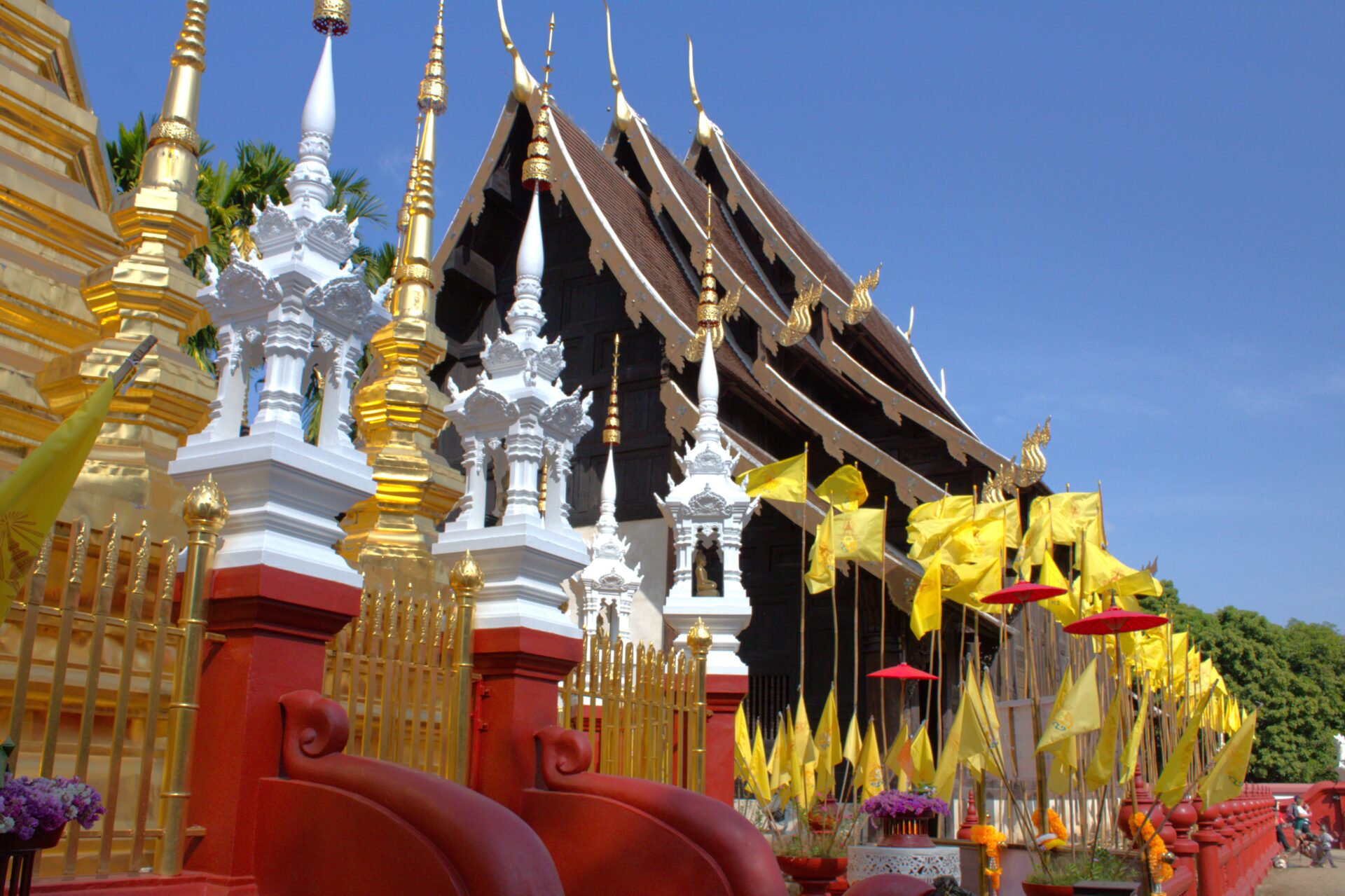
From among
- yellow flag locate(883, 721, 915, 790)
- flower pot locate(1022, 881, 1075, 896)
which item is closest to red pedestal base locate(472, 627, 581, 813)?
flower pot locate(1022, 881, 1075, 896)

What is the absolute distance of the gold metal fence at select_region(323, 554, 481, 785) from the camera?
13.3ft

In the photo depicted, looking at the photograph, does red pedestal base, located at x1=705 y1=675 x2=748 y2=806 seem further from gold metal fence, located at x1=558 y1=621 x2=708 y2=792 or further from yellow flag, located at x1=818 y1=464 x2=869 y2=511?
yellow flag, located at x1=818 y1=464 x2=869 y2=511

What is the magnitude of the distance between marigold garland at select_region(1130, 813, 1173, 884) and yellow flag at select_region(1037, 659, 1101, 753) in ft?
3.39

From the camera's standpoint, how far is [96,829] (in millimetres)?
3334

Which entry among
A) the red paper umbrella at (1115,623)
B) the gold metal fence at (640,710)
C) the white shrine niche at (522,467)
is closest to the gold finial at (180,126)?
the white shrine niche at (522,467)

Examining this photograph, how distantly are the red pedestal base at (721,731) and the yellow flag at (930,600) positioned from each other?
2615 mm

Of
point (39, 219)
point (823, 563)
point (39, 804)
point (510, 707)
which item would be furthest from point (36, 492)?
point (823, 563)

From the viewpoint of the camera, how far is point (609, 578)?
1195cm

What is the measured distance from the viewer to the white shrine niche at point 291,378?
3803 mm

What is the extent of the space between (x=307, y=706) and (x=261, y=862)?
445 mm

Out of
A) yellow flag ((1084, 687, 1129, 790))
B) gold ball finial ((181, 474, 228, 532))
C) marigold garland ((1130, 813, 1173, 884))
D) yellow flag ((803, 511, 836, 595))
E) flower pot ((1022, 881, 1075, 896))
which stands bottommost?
flower pot ((1022, 881, 1075, 896))

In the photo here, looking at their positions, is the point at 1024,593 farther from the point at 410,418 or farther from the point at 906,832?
the point at 410,418

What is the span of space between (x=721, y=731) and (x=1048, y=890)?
201cm

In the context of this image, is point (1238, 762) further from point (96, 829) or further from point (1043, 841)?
point (96, 829)
